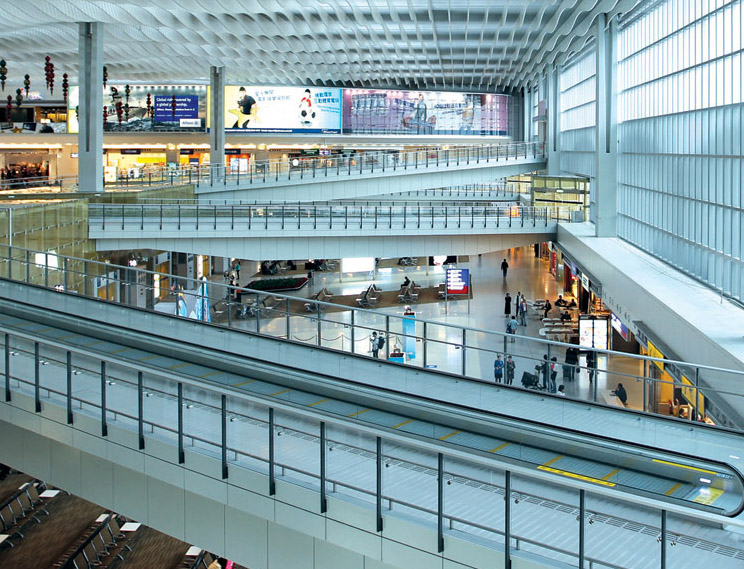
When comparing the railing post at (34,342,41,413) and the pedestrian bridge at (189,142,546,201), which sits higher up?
the pedestrian bridge at (189,142,546,201)

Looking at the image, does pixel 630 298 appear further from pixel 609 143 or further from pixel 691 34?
pixel 609 143

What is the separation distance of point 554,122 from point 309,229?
75.8 feet

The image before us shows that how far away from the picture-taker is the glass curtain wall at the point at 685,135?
18.8m

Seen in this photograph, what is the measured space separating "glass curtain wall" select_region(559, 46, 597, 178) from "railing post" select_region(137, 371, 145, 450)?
32.1 metres

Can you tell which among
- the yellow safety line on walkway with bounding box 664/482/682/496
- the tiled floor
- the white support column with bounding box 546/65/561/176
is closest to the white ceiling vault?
the white support column with bounding box 546/65/561/176

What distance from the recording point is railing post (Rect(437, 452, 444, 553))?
626 cm

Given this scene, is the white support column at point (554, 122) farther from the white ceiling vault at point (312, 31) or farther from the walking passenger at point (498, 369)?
the walking passenger at point (498, 369)

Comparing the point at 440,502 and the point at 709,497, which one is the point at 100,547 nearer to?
the point at 440,502

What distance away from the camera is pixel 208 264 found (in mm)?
48312

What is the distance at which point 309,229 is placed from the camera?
30438mm

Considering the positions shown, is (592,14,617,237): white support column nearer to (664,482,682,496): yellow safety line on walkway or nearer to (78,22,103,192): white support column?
(78,22,103,192): white support column

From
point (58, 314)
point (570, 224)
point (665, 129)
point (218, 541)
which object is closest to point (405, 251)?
point (570, 224)

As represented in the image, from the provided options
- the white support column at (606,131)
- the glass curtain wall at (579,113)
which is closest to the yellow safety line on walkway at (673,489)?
the white support column at (606,131)

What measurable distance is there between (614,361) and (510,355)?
1259mm
